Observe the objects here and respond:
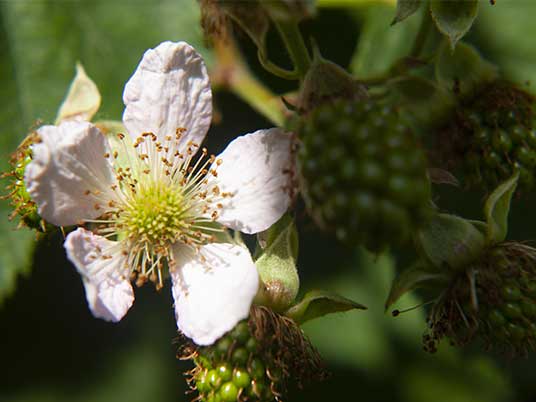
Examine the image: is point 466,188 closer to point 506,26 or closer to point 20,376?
point 506,26

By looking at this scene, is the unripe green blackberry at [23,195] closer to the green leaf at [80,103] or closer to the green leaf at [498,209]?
the green leaf at [80,103]

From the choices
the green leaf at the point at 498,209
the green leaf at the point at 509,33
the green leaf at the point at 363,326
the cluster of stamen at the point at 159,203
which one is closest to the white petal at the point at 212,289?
the cluster of stamen at the point at 159,203

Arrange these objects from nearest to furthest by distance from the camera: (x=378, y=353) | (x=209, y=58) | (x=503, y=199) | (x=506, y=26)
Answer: (x=503, y=199)
(x=209, y=58)
(x=506, y=26)
(x=378, y=353)

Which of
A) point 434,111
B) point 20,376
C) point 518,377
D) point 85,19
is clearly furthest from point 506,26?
point 20,376

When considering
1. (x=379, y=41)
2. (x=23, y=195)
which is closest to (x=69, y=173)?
(x=23, y=195)

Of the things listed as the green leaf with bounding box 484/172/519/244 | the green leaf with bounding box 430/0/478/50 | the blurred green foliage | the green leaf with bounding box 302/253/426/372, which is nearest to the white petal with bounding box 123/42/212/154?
the blurred green foliage

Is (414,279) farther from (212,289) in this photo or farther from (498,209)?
(212,289)

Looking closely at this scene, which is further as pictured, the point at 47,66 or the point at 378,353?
the point at 378,353
